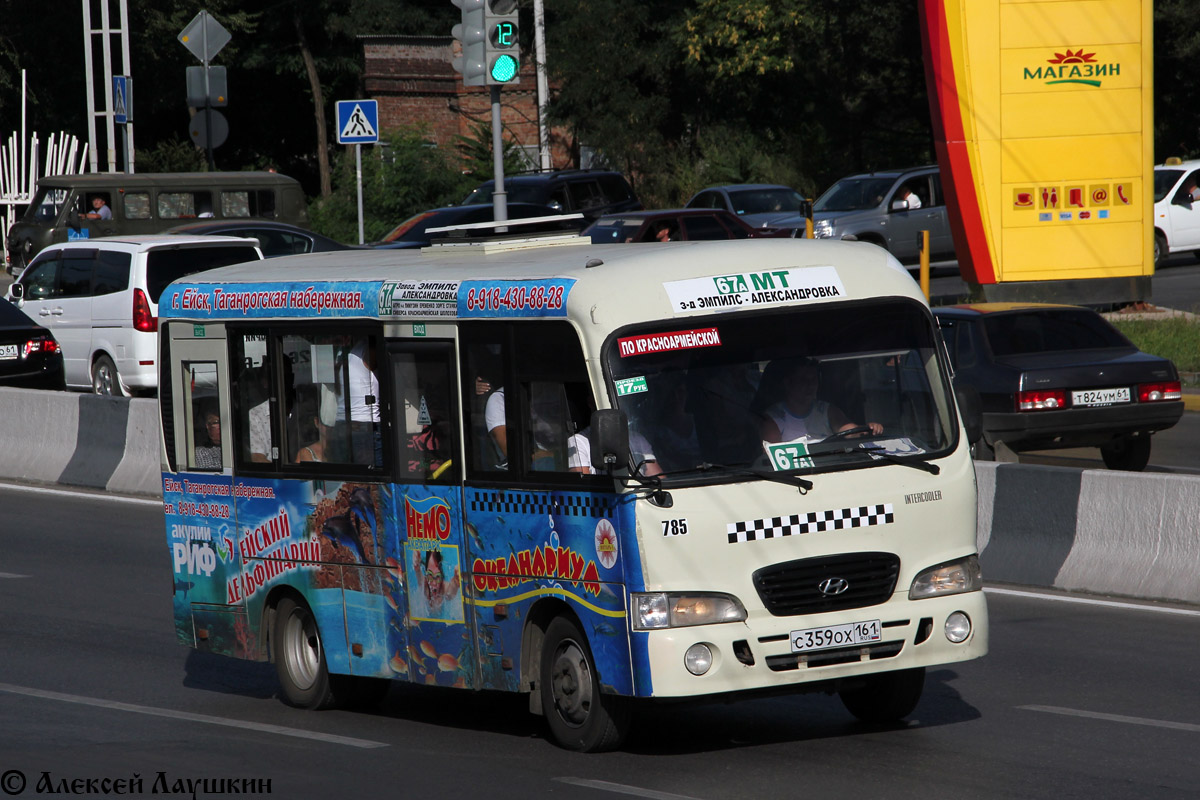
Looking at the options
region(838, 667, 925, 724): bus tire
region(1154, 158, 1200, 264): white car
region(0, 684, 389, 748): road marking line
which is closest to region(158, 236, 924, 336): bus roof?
region(838, 667, 925, 724): bus tire

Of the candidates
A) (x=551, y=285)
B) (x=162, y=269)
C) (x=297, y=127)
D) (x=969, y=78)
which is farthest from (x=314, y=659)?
(x=297, y=127)

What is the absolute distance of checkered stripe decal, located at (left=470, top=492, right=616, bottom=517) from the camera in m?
7.51

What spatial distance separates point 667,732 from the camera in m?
8.30

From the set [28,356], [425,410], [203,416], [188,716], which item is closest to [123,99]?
[28,356]

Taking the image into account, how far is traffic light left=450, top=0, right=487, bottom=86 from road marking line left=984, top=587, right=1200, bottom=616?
27.6ft

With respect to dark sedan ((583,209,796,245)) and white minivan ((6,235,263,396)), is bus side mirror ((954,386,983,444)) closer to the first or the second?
white minivan ((6,235,263,396))

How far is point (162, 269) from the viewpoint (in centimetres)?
2164

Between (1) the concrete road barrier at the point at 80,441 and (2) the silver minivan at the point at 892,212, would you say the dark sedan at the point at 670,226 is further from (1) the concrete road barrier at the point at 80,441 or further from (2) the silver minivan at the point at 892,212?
(1) the concrete road barrier at the point at 80,441

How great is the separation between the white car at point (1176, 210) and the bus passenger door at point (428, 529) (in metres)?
27.2

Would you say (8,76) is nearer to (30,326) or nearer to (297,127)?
(297,127)

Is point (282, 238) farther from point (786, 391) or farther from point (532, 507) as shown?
point (786, 391)

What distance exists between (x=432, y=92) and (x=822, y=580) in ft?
154

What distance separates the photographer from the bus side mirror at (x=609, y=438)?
719 cm

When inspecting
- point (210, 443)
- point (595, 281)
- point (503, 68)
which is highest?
point (503, 68)
